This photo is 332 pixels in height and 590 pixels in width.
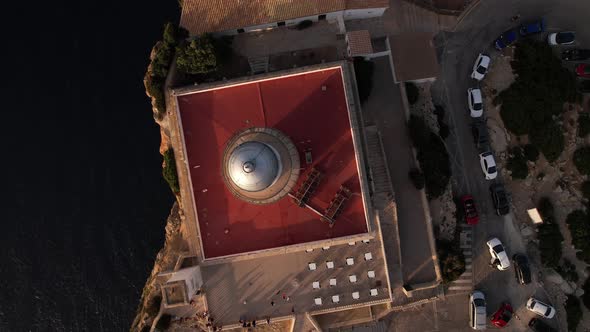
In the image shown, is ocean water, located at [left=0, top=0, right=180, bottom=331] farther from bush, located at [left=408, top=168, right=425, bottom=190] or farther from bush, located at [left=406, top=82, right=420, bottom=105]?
bush, located at [left=406, top=82, right=420, bottom=105]

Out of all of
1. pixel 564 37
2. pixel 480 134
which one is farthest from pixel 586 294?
pixel 564 37

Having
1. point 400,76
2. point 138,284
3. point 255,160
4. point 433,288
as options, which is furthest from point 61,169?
point 433,288

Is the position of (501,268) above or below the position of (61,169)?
below

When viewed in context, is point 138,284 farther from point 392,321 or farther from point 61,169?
point 392,321

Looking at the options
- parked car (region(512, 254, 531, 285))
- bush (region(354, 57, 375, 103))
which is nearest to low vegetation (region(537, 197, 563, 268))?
parked car (region(512, 254, 531, 285))

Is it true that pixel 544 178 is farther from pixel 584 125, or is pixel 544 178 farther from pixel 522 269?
pixel 522 269


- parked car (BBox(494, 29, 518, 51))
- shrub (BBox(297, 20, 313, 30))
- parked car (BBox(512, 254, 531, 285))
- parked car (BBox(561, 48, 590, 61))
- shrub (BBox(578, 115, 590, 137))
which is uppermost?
shrub (BBox(297, 20, 313, 30))

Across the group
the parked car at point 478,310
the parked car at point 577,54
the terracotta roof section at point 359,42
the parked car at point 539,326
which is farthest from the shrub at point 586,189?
the terracotta roof section at point 359,42
